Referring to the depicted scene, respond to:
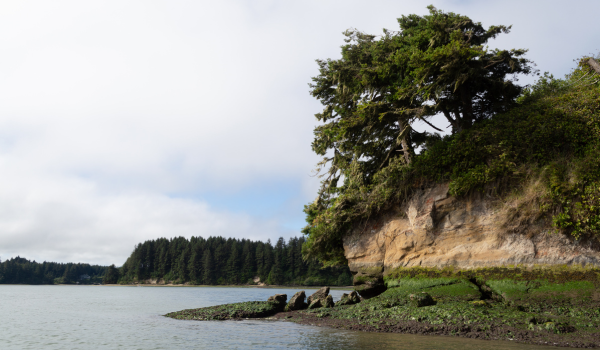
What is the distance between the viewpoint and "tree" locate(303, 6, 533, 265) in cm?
1967

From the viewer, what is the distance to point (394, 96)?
2116cm

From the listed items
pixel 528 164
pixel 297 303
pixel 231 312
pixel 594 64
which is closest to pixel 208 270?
pixel 297 303

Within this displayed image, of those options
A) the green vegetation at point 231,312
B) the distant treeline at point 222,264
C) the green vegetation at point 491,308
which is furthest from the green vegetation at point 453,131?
the distant treeline at point 222,264

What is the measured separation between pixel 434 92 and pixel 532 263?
32.3ft

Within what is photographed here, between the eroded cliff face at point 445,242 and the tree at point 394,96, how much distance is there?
1567mm

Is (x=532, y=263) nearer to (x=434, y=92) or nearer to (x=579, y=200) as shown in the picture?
(x=579, y=200)

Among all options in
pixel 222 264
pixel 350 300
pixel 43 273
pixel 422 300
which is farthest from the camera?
pixel 43 273

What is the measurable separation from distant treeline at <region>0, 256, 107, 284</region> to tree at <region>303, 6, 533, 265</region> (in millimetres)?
163154

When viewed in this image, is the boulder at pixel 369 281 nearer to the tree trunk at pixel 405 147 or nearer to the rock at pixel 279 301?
the rock at pixel 279 301

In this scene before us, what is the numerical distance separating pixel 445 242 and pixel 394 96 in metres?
8.76

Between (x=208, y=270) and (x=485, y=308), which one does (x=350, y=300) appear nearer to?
(x=485, y=308)

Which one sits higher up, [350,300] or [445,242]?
[445,242]

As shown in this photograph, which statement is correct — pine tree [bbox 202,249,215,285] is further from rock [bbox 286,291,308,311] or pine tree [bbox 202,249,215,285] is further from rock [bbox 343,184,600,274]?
rock [bbox 343,184,600,274]

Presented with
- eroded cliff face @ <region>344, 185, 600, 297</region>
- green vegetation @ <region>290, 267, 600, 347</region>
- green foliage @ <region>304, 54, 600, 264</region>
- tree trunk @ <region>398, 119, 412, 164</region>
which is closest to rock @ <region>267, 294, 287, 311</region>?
green vegetation @ <region>290, 267, 600, 347</region>
